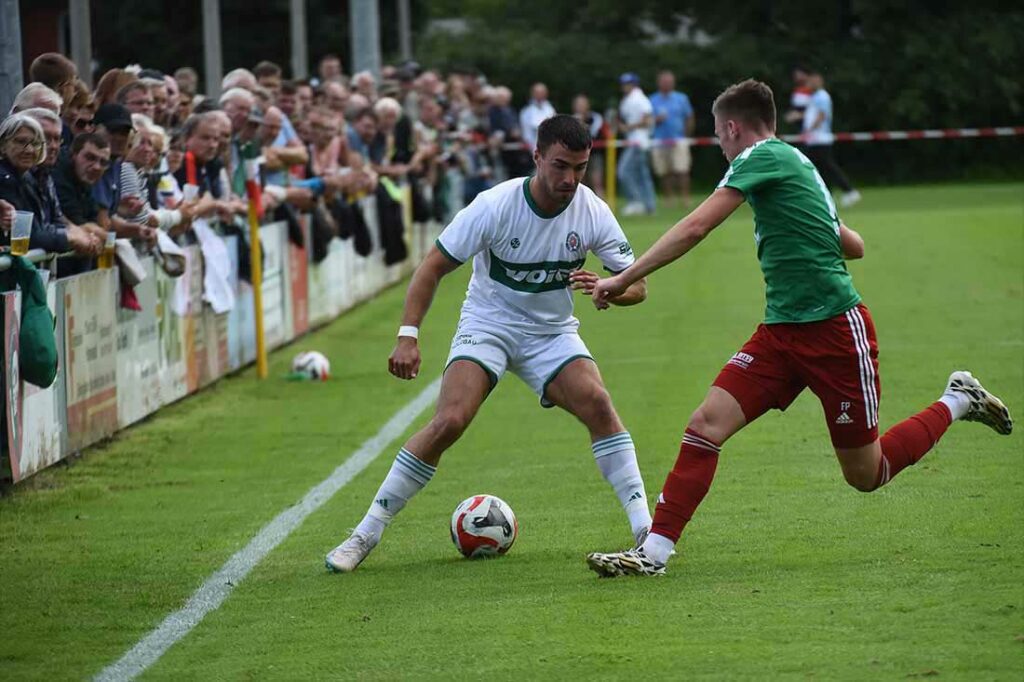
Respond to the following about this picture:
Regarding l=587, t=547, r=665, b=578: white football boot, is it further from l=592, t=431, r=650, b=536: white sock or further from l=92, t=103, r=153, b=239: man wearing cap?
l=92, t=103, r=153, b=239: man wearing cap

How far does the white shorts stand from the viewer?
309 inches

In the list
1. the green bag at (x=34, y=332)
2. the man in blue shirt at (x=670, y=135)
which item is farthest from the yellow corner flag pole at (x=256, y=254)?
the man in blue shirt at (x=670, y=135)

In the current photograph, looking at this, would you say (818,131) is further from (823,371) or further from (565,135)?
(823,371)

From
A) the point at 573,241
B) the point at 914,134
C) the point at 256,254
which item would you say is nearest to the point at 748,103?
the point at 573,241

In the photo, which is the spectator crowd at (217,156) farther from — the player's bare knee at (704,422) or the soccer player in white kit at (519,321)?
the player's bare knee at (704,422)

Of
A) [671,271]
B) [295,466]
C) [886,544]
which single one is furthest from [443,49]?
[886,544]

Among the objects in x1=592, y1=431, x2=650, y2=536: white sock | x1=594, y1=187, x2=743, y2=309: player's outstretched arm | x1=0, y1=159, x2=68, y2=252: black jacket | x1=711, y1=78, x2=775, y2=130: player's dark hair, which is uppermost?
x1=711, y1=78, x2=775, y2=130: player's dark hair

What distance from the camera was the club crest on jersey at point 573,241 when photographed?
778cm

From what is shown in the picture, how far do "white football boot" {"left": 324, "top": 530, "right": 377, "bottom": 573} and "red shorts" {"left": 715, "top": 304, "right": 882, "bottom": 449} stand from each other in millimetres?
1647

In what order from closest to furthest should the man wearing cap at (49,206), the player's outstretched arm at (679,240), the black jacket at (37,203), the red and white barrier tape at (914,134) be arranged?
1. the player's outstretched arm at (679,240)
2. the black jacket at (37,203)
3. the man wearing cap at (49,206)
4. the red and white barrier tape at (914,134)

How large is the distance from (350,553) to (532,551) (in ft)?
2.59

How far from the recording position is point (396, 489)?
7844mm

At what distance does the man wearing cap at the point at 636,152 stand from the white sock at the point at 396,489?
2459 cm

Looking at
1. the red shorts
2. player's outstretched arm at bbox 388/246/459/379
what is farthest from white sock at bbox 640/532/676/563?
player's outstretched arm at bbox 388/246/459/379
